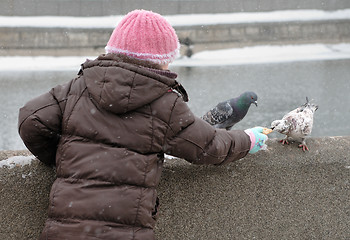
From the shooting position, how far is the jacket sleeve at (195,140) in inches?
71.3

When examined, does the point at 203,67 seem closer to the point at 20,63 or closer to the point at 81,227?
the point at 20,63

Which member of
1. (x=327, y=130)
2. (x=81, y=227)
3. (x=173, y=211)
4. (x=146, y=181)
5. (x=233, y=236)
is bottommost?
(x=327, y=130)

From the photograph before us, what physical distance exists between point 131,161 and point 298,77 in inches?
318

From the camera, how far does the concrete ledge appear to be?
2.23 metres

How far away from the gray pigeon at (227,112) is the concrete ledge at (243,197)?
1.56 metres

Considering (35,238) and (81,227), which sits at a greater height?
(81,227)

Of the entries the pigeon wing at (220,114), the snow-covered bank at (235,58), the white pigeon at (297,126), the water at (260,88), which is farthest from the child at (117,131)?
the snow-covered bank at (235,58)

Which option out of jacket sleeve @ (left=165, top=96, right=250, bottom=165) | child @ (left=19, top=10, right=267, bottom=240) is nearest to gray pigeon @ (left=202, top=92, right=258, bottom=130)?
jacket sleeve @ (left=165, top=96, right=250, bottom=165)

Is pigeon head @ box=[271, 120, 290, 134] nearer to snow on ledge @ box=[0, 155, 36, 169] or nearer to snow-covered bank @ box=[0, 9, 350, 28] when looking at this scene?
snow on ledge @ box=[0, 155, 36, 169]

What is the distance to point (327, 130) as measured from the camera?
695 cm

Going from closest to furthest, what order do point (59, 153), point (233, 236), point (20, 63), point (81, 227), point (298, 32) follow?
1. point (81, 227)
2. point (59, 153)
3. point (233, 236)
4. point (20, 63)
5. point (298, 32)

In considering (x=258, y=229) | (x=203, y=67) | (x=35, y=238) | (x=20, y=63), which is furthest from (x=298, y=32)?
(x=35, y=238)

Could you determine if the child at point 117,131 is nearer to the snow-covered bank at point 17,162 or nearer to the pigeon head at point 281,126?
the snow-covered bank at point 17,162

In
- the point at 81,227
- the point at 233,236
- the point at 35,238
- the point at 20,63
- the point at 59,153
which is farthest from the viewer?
the point at 20,63
